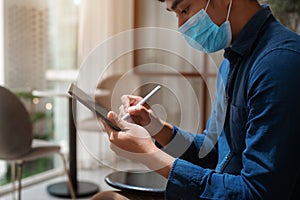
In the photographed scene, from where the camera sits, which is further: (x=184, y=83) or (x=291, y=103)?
(x=184, y=83)

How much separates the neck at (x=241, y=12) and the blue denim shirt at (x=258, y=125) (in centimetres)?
2

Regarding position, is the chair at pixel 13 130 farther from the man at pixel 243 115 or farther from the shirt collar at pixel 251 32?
the shirt collar at pixel 251 32

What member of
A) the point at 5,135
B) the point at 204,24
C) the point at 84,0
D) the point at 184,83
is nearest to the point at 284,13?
the point at 184,83

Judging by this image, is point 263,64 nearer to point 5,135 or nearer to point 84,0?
point 5,135

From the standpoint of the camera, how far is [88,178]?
10.2ft

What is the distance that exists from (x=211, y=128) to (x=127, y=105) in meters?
0.29

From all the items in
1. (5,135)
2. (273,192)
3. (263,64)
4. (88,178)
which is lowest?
(88,178)

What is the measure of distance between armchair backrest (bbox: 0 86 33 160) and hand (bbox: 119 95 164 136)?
103cm

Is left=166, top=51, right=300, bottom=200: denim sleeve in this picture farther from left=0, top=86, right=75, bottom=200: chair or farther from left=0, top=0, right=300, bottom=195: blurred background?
left=0, top=0, right=300, bottom=195: blurred background

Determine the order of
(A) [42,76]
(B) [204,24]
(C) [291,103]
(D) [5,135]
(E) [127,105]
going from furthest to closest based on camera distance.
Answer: (A) [42,76] → (D) [5,135] → (E) [127,105] → (B) [204,24] → (C) [291,103]

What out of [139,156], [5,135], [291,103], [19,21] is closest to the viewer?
[291,103]

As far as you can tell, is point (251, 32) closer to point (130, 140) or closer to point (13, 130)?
point (130, 140)

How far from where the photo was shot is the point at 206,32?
1071 millimetres

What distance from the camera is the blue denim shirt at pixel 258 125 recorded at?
2.63 feet
